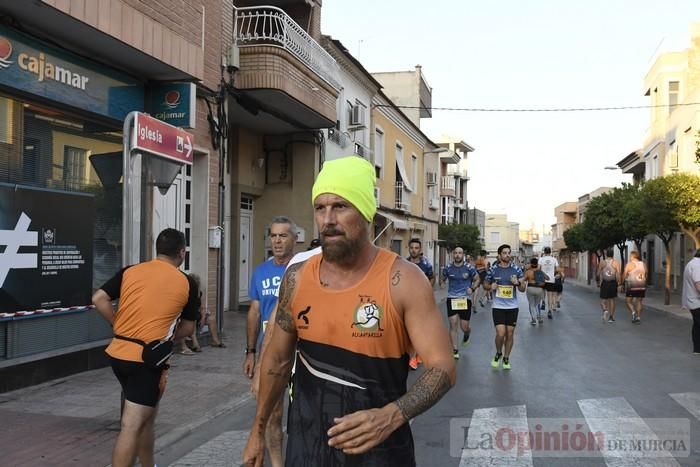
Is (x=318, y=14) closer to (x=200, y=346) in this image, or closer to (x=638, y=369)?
(x=200, y=346)

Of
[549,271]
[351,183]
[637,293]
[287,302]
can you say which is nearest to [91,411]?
[287,302]

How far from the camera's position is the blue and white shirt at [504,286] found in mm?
9070

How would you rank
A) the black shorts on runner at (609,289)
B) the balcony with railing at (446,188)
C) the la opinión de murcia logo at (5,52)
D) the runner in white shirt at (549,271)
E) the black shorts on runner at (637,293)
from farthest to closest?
the balcony with railing at (446,188) → the runner in white shirt at (549,271) → the black shorts on runner at (609,289) → the black shorts on runner at (637,293) → the la opinión de murcia logo at (5,52)

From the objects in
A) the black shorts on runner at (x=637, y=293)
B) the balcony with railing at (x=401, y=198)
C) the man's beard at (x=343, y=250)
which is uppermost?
the balcony with railing at (x=401, y=198)

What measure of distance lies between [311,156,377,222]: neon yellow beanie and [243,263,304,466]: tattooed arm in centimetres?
37

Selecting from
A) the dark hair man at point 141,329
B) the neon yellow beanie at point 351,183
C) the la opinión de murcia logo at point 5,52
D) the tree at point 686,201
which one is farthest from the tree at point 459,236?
the neon yellow beanie at point 351,183

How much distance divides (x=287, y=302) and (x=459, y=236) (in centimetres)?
4993

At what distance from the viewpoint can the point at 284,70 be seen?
12.1m

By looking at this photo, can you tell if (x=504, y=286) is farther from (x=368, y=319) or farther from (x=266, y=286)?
(x=368, y=319)

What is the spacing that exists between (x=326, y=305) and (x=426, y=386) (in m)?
0.46

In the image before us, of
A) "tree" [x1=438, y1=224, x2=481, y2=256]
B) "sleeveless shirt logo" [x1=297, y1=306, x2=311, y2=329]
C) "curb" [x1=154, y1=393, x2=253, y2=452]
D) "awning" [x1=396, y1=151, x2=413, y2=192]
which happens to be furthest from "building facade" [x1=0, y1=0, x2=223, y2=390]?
"tree" [x1=438, y1=224, x2=481, y2=256]

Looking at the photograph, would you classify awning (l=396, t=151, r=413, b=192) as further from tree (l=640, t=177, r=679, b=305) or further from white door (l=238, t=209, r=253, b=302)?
white door (l=238, t=209, r=253, b=302)

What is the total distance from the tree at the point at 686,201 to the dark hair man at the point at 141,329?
63.8 ft

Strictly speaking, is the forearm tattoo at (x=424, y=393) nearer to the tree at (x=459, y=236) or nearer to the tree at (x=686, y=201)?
the tree at (x=686, y=201)
